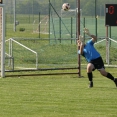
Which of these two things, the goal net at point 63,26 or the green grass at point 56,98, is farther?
the goal net at point 63,26

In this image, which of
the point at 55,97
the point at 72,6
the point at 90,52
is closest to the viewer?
the point at 55,97

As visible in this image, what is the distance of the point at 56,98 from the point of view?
53.7ft

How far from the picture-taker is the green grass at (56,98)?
13812 millimetres

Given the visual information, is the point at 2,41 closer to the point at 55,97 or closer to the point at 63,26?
the point at 55,97

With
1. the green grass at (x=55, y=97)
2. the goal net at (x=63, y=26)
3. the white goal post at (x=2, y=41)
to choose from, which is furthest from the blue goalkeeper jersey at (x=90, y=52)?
the goal net at (x=63, y=26)

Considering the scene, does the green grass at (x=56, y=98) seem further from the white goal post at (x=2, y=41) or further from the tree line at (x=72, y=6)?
the tree line at (x=72, y=6)

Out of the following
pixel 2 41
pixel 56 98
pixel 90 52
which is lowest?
pixel 56 98

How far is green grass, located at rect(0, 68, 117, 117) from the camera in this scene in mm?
13812

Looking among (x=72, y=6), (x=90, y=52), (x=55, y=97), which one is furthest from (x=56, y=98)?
(x=72, y=6)

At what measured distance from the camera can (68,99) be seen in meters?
16.2

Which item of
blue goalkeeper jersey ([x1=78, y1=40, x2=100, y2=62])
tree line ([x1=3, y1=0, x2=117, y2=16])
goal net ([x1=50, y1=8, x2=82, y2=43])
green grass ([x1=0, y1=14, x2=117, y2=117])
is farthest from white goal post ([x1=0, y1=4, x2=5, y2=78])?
tree line ([x1=3, y1=0, x2=117, y2=16])

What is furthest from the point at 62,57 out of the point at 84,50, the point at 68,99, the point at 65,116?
the point at 65,116

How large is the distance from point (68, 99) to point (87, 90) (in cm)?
239

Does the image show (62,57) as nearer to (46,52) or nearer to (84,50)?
(46,52)
